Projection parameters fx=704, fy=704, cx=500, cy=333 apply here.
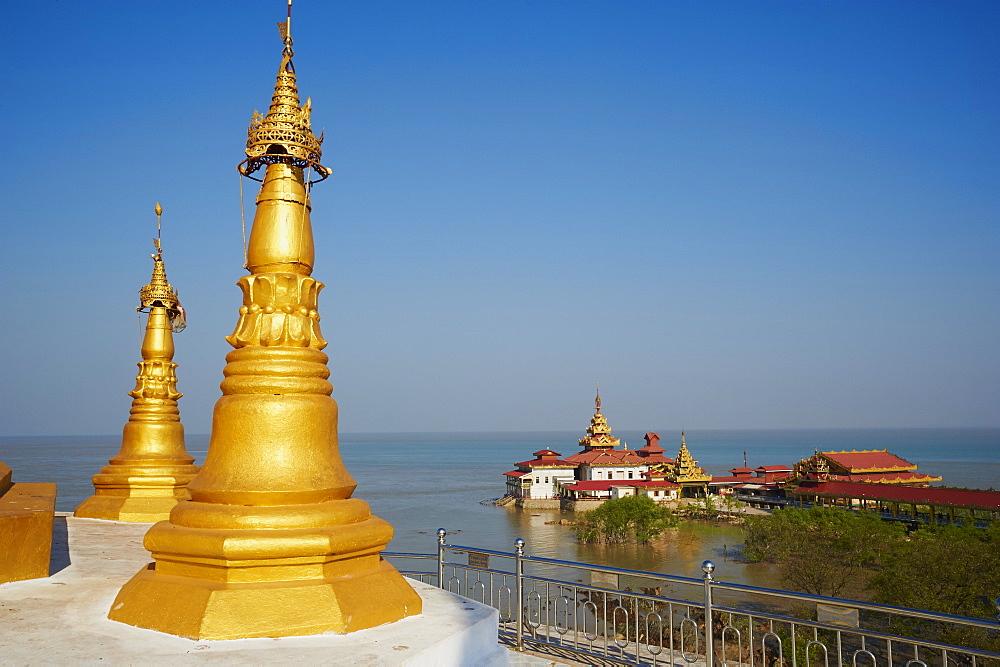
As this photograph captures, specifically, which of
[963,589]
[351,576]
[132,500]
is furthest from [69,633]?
[963,589]

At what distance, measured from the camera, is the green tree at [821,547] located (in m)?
26.8

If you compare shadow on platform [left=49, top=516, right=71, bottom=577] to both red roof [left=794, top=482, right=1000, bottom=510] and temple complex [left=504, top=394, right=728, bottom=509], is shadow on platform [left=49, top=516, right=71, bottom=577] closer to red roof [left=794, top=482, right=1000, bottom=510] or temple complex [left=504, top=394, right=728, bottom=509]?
red roof [left=794, top=482, right=1000, bottom=510]

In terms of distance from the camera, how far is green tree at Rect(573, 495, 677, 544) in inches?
1644

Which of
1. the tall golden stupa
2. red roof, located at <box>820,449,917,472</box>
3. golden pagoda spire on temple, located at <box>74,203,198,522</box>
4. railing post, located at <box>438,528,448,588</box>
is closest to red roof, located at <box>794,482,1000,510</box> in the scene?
red roof, located at <box>820,449,917,472</box>

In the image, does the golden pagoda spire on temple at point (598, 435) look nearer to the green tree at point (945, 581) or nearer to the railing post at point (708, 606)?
the green tree at point (945, 581)

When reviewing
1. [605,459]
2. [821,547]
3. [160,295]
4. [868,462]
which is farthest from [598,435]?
[160,295]

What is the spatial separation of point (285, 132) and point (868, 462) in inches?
2241

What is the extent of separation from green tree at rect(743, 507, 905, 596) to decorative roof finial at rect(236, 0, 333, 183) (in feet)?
84.7

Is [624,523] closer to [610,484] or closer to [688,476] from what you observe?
[610,484]

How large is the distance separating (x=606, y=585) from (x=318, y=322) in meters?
4.29

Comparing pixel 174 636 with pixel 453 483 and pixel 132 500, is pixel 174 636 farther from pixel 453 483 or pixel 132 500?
pixel 453 483

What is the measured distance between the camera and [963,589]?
20609mm

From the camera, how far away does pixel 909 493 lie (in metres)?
43.4

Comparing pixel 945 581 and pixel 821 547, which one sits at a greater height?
pixel 945 581
